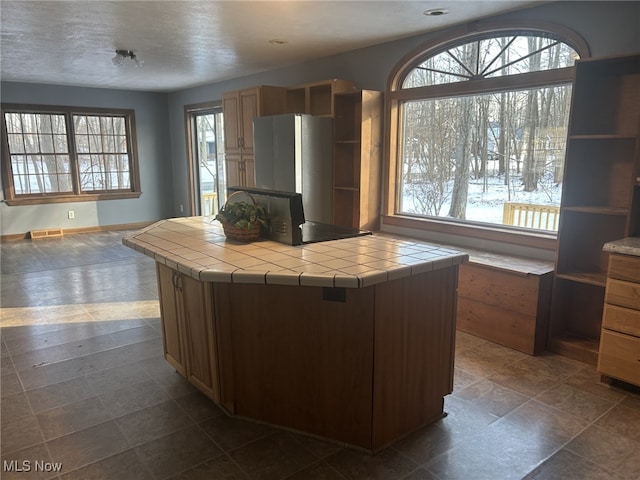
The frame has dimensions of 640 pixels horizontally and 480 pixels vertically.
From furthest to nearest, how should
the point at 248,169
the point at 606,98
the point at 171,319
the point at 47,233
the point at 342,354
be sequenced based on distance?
the point at 47,233
the point at 248,169
the point at 606,98
the point at 171,319
the point at 342,354

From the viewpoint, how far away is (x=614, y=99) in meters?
2.93

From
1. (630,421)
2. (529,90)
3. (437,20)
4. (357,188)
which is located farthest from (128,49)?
(630,421)

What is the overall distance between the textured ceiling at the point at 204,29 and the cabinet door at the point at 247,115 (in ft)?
1.22

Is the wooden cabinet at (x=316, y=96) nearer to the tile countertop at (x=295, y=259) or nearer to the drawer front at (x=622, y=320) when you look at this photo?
the tile countertop at (x=295, y=259)

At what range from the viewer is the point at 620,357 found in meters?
2.61

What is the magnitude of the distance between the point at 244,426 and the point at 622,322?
2.14m

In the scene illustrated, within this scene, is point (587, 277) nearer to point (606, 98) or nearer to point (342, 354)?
point (606, 98)

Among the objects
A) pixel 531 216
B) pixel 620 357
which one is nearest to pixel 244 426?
pixel 620 357

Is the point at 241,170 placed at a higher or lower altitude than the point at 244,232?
higher

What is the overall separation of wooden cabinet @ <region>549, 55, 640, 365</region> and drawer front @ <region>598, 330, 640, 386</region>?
33 centimetres

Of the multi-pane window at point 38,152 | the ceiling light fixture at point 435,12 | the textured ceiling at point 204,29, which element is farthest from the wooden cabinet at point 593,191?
the multi-pane window at point 38,152

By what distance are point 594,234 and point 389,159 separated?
1.93 meters

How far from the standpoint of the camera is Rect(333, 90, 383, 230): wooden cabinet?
14.3 ft

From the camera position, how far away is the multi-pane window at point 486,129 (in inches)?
133
